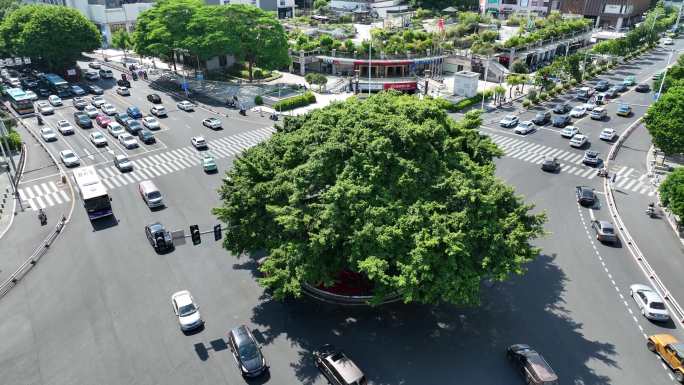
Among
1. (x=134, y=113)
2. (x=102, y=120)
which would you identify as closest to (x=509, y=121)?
(x=134, y=113)

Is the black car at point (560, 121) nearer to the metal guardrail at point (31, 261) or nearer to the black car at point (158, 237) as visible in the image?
the black car at point (158, 237)

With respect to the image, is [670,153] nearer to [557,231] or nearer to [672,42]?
[557,231]

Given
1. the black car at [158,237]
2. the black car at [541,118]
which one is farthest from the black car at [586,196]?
the black car at [158,237]

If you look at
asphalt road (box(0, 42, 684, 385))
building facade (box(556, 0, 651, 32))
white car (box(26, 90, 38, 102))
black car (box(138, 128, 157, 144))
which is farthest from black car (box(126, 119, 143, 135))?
building facade (box(556, 0, 651, 32))

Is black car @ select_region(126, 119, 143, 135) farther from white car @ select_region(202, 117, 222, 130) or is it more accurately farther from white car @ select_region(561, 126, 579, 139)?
white car @ select_region(561, 126, 579, 139)

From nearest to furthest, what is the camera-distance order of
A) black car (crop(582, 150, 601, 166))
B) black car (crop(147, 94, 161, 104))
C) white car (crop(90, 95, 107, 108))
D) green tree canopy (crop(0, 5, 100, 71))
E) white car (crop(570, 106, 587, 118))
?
black car (crop(582, 150, 601, 166)), white car (crop(570, 106, 587, 118)), white car (crop(90, 95, 107, 108)), black car (crop(147, 94, 161, 104)), green tree canopy (crop(0, 5, 100, 71))

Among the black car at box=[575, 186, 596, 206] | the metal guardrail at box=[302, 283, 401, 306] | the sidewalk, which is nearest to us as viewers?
the metal guardrail at box=[302, 283, 401, 306]
